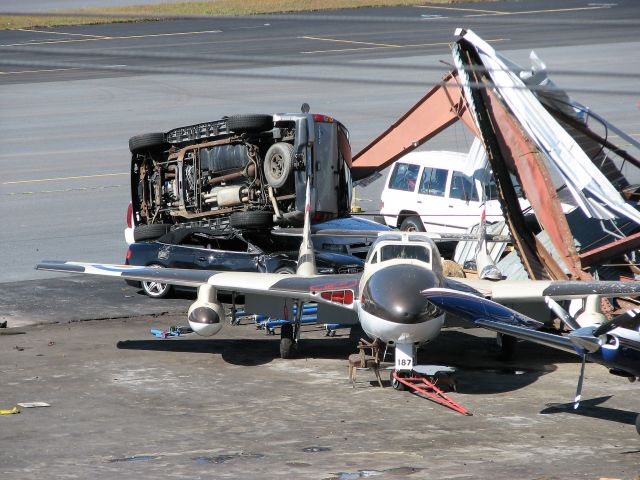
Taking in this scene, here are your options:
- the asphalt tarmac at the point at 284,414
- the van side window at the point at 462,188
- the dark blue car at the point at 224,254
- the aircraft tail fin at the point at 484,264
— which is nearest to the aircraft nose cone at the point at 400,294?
the asphalt tarmac at the point at 284,414

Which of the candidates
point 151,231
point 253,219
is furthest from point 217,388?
point 151,231

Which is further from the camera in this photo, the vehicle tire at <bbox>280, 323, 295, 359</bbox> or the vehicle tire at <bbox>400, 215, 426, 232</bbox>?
the vehicle tire at <bbox>400, 215, 426, 232</bbox>

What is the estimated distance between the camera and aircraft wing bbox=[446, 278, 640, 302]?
19953 mm

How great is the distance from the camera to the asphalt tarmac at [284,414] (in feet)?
50.6

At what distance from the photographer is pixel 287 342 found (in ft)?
71.3

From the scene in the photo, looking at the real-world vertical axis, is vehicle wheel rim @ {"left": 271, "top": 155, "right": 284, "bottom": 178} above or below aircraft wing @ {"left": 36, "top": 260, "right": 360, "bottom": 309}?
above

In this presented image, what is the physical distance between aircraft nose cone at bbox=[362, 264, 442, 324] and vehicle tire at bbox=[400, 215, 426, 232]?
1102cm

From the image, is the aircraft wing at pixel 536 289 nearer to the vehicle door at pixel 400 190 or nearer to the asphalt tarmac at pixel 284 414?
the asphalt tarmac at pixel 284 414

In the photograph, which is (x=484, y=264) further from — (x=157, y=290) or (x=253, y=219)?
(x=157, y=290)

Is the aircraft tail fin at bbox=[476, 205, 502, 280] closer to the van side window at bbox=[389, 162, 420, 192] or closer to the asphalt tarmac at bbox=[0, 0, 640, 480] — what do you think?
the asphalt tarmac at bbox=[0, 0, 640, 480]

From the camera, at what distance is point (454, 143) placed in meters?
41.3

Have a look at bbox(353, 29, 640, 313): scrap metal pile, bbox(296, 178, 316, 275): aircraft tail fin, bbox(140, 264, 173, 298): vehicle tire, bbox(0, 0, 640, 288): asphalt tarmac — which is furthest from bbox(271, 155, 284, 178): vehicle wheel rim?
bbox(353, 29, 640, 313): scrap metal pile

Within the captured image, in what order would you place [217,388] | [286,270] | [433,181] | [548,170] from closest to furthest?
[217,388] → [548,170] → [286,270] → [433,181]

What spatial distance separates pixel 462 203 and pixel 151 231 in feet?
27.3
